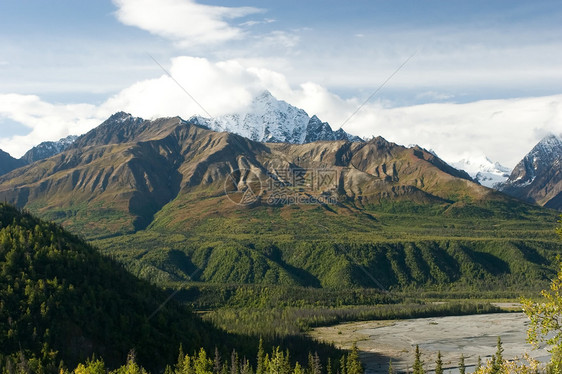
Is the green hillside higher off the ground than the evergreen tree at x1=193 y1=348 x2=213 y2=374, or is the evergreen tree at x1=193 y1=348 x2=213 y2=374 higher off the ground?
the green hillside

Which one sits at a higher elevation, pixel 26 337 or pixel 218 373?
pixel 26 337

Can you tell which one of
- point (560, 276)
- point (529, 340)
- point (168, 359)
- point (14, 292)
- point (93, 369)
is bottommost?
point (168, 359)

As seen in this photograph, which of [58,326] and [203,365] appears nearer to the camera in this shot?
[203,365]

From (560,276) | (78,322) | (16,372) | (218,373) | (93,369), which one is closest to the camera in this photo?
(560,276)

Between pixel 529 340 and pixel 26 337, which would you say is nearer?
pixel 529 340

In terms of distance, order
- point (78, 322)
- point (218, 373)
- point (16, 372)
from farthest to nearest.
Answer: point (78, 322)
point (218, 373)
point (16, 372)

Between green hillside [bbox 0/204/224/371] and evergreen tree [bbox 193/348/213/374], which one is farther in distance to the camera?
green hillside [bbox 0/204/224/371]

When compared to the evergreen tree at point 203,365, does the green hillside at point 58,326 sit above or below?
above

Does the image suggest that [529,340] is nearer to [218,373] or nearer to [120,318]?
[218,373]

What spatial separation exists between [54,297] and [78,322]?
12.5 m

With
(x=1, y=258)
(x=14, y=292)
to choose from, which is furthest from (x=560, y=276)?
(x=1, y=258)

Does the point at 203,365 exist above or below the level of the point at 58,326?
below

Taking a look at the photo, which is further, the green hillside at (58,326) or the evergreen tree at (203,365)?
the green hillside at (58,326)

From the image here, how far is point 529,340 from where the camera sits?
35031mm
